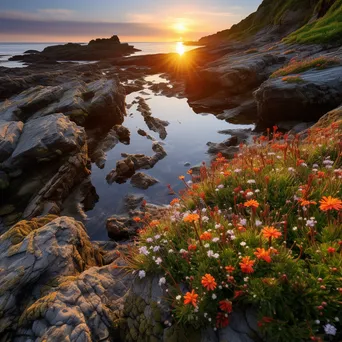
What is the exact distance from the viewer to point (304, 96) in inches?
864

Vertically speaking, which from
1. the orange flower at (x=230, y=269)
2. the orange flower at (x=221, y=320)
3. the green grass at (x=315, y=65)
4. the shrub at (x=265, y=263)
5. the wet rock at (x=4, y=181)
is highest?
the orange flower at (x=230, y=269)

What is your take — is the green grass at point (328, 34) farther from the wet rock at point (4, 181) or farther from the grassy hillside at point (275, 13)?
the wet rock at point (4, 181)

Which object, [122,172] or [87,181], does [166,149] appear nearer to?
[122,172]

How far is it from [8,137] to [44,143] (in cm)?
278

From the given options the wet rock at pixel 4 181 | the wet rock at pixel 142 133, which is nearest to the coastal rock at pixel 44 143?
the wet rock at pixel 4 181

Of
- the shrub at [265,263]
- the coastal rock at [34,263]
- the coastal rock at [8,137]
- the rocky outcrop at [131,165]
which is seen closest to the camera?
the shrub at [265,263]

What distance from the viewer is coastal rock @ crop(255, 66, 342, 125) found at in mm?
21328

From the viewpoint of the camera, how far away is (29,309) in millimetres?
5457

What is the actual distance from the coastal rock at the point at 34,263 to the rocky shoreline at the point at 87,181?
0.02 meters

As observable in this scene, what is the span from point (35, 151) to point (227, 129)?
17454 millimetres

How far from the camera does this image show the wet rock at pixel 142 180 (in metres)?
18.0

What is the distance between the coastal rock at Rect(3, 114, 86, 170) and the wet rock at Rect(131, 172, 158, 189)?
4.45 metres

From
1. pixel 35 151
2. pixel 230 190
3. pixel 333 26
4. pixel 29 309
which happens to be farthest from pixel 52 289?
pixel 333 26

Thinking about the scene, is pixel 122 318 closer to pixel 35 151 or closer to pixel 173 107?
pixel 35 151
